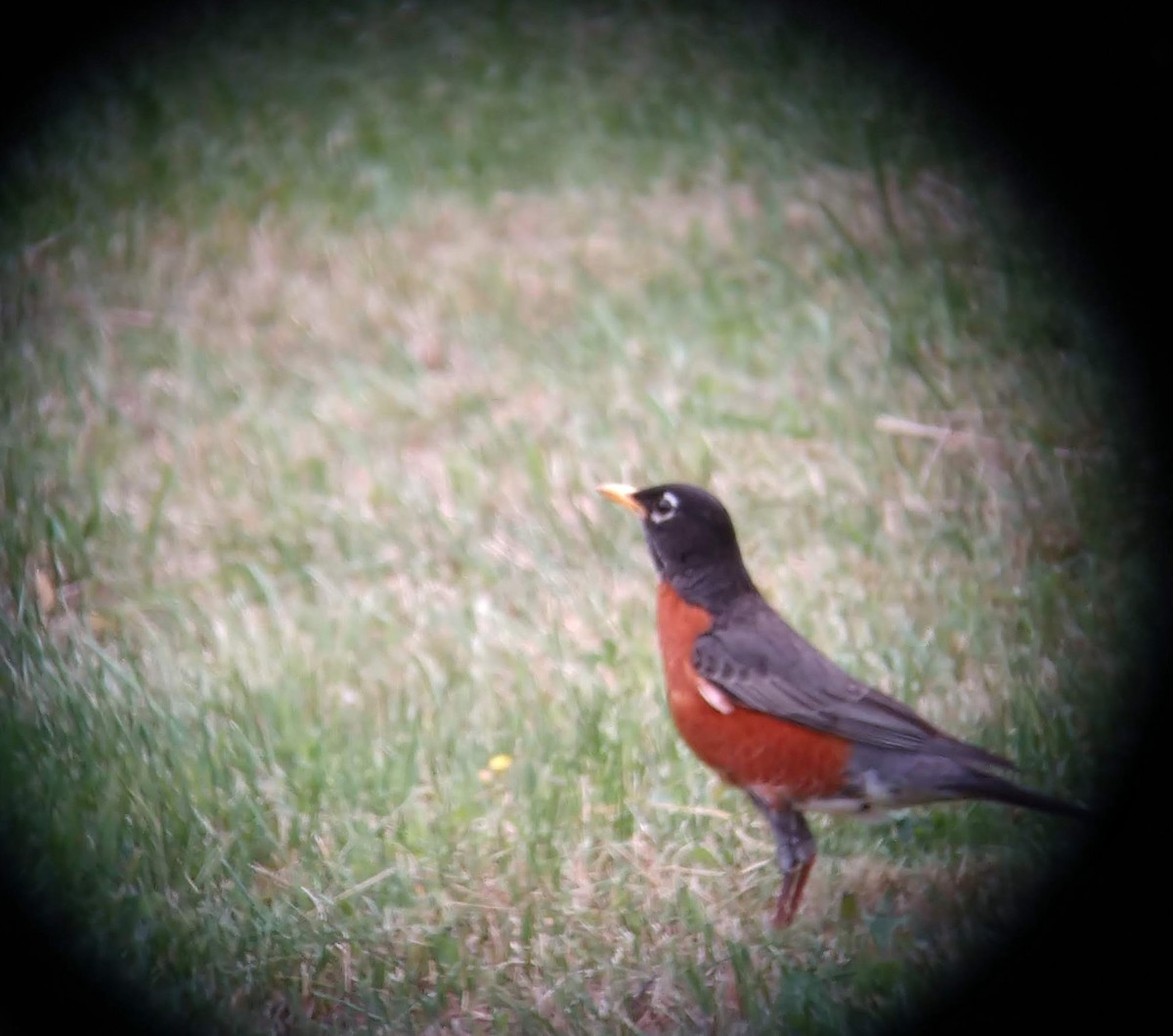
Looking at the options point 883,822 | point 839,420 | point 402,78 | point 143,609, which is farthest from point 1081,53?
point 402,78

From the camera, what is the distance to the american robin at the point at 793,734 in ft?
10.5

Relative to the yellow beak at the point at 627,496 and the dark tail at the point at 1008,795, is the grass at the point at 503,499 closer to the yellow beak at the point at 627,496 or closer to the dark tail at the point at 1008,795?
the dark tail at the point at 1008,795

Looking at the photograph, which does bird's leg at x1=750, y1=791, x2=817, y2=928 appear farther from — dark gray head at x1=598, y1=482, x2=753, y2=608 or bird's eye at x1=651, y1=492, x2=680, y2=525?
bird's eye at x1=651, y1=492, x2=680, y2=525

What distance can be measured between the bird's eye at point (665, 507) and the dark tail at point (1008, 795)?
864 millimetres

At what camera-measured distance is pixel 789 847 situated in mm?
3326

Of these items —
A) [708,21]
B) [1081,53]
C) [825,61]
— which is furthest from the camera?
[708,21]

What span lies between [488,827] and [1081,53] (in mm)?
2745

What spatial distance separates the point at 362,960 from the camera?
3312mm

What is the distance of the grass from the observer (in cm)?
338

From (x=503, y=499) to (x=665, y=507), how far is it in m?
1.54

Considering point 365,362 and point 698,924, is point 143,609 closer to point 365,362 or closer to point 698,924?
point 365,362

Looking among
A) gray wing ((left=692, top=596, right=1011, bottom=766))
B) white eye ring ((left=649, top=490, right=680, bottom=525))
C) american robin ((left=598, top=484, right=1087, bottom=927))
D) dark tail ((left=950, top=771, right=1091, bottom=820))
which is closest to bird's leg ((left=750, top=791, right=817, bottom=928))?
american robin ((left=598, top=484, right=1087, bottom=927))

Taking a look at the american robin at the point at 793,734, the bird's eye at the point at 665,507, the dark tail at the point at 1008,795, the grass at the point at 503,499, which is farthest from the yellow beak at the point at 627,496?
the dark tail at the point at 1008,795

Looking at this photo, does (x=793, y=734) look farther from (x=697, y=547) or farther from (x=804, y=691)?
(x=697, y=547)
